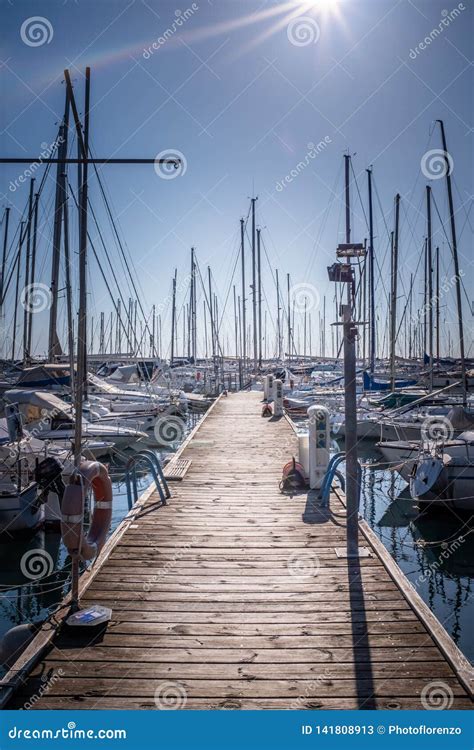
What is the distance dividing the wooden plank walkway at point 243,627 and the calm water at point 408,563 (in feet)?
6.22

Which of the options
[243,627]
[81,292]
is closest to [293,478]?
[243,627]

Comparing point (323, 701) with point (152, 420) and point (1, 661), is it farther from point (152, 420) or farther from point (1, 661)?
point (152, 420)

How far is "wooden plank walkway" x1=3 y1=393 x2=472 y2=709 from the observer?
12.5 ft

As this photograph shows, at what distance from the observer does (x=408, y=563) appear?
11.5m

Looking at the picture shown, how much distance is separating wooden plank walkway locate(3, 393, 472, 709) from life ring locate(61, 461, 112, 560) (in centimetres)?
38

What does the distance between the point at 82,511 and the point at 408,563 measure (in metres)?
8.66

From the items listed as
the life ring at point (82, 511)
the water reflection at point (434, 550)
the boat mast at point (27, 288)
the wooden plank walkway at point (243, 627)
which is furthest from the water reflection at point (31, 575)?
the boat mast at point (27, 288)

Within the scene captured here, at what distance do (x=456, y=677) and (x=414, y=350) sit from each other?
54707 mm

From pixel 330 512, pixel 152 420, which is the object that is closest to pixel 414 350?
pixel 152 420

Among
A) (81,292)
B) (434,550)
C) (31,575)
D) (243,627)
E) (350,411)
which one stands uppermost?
(81,292)

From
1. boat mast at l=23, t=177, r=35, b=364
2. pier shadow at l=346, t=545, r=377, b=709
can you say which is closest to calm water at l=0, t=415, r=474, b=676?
pier shadow at l=346, t=545, r=377, b=709

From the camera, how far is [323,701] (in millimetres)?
3729

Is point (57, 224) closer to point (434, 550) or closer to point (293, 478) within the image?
point (293, 478)

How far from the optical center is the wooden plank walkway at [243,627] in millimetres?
3824
